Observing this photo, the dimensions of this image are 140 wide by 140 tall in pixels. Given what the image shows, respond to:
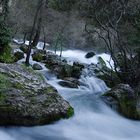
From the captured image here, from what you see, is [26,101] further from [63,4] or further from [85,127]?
[63,4]

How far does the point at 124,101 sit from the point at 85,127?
6.71ft

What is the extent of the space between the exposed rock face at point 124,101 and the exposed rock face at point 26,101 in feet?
6.94

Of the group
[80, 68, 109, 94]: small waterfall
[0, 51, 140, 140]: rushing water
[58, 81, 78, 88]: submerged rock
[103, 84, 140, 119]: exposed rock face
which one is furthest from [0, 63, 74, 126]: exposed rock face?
[80, 68, 109, 94]: small waterfall

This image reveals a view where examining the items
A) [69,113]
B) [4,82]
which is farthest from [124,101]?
[4,82]

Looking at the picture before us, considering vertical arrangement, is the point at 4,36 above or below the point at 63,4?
below

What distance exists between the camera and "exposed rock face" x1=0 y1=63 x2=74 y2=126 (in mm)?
8750

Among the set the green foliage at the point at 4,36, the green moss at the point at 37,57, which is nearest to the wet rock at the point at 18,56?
the green moss at the point at 37,57

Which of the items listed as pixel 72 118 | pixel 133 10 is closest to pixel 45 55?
pixel 133 10

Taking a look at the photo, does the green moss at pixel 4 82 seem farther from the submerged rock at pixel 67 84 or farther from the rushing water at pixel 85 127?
the submerged rock at pixel 67 84

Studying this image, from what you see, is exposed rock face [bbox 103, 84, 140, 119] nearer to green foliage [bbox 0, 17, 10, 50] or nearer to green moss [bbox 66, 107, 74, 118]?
green moss [bbox 66, 107, 74, 118]

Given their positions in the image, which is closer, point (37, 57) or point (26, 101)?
point (26, 101)

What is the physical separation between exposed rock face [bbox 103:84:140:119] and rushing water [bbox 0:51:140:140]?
21cm

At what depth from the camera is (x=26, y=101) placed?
9.00 m

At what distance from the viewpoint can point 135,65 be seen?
637 inches
